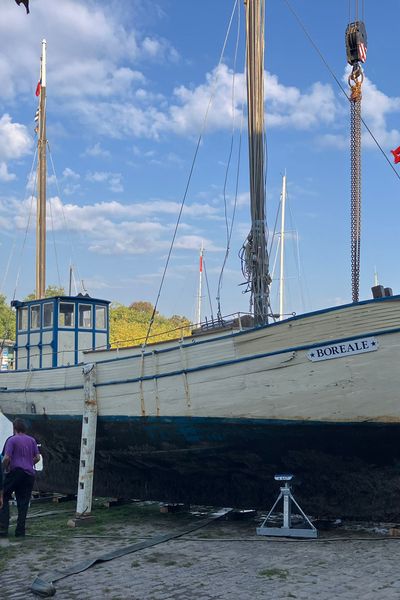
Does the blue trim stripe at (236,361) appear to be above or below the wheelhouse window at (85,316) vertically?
below

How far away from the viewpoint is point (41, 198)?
21.1 metres

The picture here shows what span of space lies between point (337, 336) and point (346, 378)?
54 centimetres

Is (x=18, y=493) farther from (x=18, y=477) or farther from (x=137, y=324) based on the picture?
(x=137, y=324)

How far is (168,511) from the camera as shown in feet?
33.6

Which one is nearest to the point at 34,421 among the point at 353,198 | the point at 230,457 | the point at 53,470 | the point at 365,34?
the point at 53,470

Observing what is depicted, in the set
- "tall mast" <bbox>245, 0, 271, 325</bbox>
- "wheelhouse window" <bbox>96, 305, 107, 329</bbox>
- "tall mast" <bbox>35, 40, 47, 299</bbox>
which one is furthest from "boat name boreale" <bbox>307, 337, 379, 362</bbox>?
"tall mast" <bbox>35, 40, 47, 299</bbox>

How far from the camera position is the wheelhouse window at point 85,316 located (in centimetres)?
1396

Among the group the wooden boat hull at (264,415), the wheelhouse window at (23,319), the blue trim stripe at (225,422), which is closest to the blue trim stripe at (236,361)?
the wooden boat hull at (264,415)

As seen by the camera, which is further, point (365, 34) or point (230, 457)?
point (365, 34)

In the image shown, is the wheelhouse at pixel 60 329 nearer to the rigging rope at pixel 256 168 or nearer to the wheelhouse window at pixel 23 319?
the wheelhouse window at pixel 23 319

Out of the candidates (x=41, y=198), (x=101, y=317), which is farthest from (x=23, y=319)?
(x=41, y=198)

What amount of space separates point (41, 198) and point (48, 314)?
330 inches

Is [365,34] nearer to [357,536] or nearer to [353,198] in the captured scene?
[353,198]

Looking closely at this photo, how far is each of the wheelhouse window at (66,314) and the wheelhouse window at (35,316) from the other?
27.0 inches
